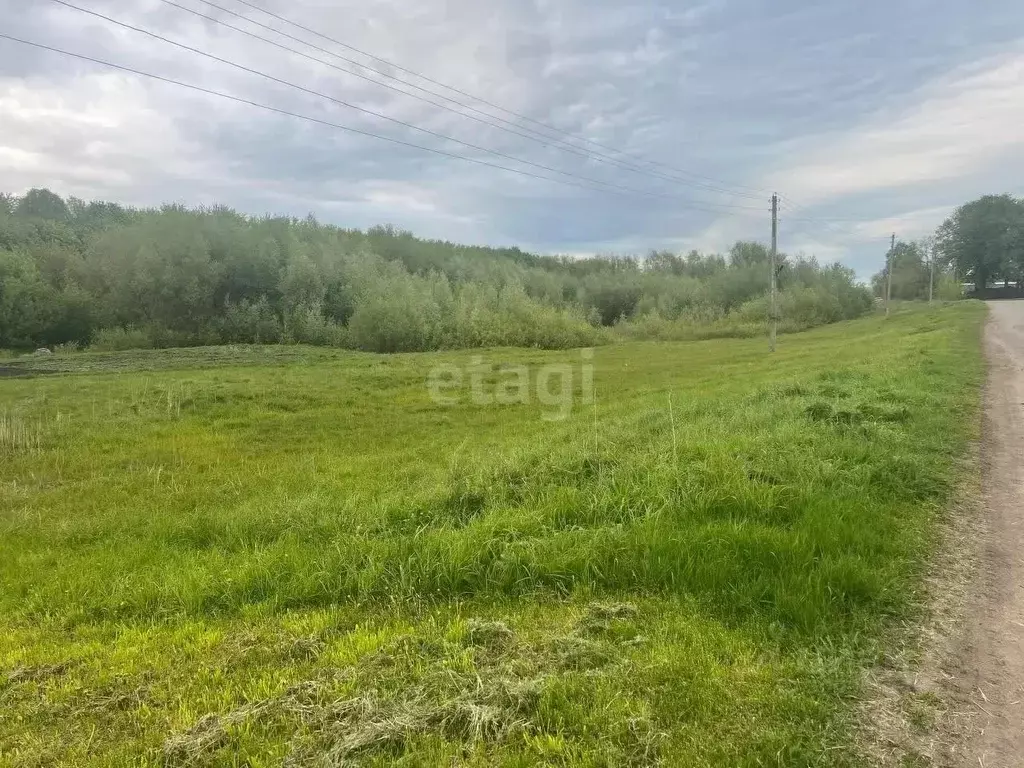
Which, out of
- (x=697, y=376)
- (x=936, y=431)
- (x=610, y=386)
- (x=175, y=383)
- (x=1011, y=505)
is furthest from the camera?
(x=697, y=376)

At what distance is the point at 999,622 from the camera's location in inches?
162

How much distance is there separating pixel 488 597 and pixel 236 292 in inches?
1787

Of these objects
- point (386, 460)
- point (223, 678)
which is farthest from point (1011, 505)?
point (386, 460)

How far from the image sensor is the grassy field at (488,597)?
3188 millimetres

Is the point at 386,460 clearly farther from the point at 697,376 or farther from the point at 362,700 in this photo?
the point at 697,376

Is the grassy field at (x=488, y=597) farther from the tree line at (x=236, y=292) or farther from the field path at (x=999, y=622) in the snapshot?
the tree line at (x=236, y=292)

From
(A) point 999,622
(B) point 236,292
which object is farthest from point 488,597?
(B) point 236,292

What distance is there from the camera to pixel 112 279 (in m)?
40.9

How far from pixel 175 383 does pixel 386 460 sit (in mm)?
12053

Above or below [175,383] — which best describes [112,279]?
above

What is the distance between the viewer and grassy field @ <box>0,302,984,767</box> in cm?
319

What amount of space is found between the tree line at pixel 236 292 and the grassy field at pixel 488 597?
3418 centimetres

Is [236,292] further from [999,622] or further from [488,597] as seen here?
[999,622]

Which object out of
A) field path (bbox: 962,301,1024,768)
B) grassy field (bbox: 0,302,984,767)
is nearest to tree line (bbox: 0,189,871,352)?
grassy field (bbox: 0,302,984,767)
